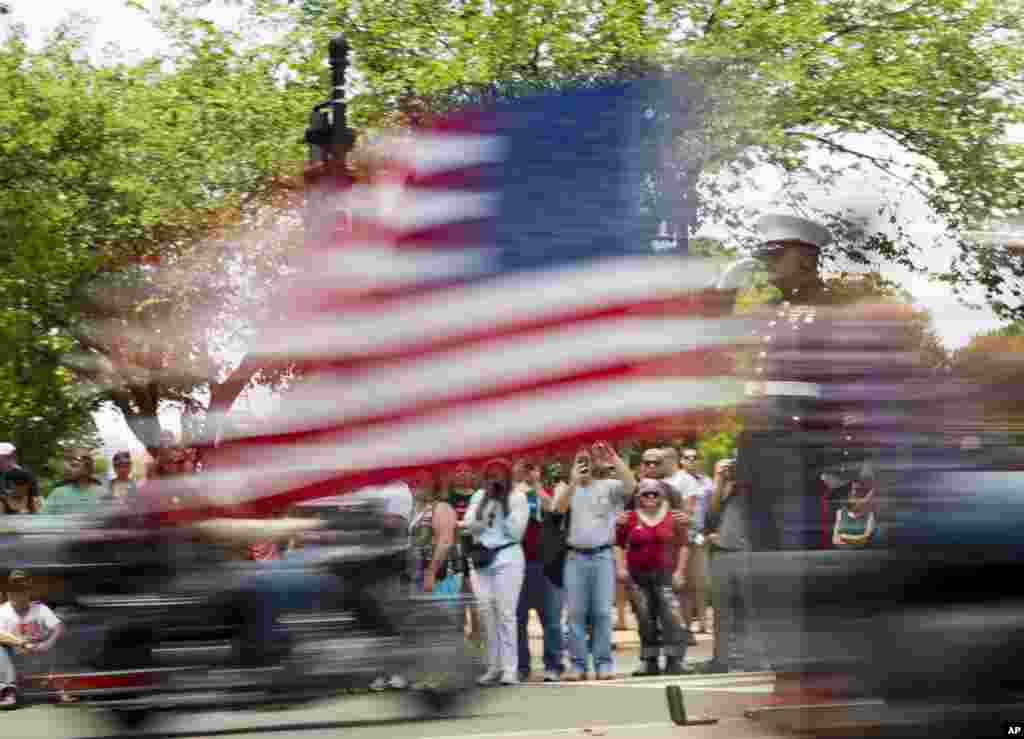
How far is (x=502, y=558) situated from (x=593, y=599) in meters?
0.79

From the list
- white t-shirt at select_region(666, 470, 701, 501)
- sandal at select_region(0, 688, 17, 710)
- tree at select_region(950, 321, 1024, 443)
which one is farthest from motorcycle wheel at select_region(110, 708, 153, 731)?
white t-shirt at select_region(666, 470, 701, 501)

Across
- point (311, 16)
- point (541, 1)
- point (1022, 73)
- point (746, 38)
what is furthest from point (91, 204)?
point (1022, 73)

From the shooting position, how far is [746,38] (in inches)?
953

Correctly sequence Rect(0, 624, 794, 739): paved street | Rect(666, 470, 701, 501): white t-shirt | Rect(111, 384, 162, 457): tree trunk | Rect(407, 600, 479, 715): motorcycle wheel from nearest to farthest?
Rect(0, 624, 794, 739): paved street, Rect(407, 600, 479, 715): motorcycle wheel, Rect(111, 384, 162, 457): tree trunk, Rect(666, 470, 701, 501): white t-shirt

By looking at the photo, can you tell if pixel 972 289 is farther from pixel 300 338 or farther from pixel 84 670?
pixel 84 670

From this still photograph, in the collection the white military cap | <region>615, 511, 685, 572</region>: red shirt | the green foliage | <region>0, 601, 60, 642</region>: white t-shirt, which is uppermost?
the white military cap

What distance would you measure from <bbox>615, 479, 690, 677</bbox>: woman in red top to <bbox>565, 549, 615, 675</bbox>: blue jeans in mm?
325

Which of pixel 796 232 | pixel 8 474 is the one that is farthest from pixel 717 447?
pixel 796 232

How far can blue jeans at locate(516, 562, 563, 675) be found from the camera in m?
12.4

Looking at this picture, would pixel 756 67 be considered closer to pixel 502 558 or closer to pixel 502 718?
pixel 502 558

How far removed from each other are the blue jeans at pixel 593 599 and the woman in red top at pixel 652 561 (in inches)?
12.8

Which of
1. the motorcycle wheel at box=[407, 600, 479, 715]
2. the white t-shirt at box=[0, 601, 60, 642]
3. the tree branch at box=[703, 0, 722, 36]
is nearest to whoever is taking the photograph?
the motorcycle wheel at box=[407, 600, 479, 715]

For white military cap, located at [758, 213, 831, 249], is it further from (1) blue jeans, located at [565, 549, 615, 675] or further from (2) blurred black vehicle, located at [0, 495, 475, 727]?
(1) blue jeans, located at [565, 549, 615, 675]

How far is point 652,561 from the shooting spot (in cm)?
1256
